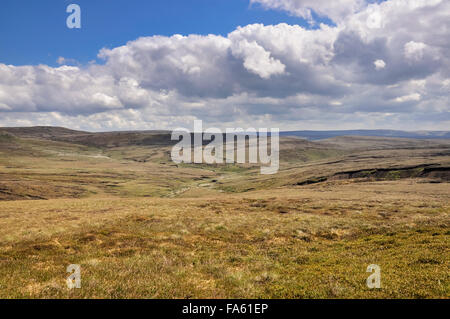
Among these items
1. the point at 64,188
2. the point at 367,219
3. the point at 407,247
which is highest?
the point at 407,247

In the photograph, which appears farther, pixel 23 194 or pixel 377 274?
pixel 23 194

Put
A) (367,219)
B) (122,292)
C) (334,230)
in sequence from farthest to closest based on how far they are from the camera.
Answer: (367,219), (334,230), (122,292)

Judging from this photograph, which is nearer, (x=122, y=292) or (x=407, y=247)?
(x=122, y=292)

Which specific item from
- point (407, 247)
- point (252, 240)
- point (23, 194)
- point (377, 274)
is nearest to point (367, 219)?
point (407, 247)

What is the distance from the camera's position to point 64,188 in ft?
347

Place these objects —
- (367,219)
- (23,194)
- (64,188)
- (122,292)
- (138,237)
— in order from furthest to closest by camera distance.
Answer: (64,188) < (23,194) < (367,219) < (138,237) < (122,292)

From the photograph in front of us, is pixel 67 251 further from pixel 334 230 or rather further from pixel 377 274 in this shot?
pixel 334 230

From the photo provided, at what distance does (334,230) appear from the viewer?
21000mm

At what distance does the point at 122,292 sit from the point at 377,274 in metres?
10.1
